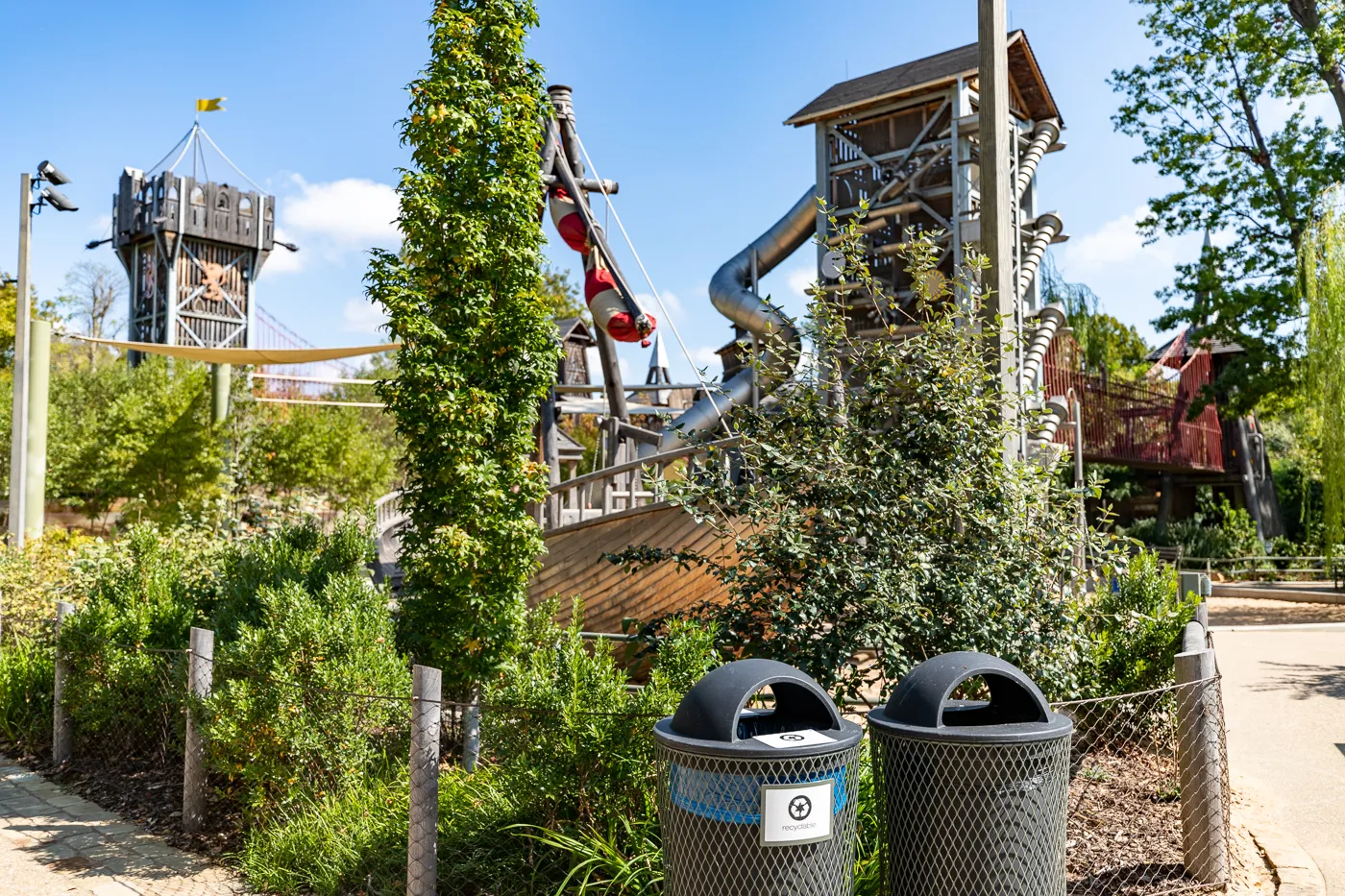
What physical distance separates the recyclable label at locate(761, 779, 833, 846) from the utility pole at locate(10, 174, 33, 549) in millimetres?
12528

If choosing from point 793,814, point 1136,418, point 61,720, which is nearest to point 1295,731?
point 793,814

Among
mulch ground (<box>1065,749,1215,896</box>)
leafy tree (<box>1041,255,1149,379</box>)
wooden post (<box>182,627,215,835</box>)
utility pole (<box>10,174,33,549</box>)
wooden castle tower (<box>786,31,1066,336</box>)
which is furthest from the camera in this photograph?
leafy tree (<box>1041,255,1149,379</box>)

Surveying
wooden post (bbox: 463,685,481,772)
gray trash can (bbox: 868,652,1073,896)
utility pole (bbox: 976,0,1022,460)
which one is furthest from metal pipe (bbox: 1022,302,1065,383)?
gray trash can (bbox: 868,652,1073,896)

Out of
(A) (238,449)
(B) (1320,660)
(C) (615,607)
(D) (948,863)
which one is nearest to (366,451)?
(A) (238,449)

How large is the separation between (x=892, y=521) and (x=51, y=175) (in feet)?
42.2

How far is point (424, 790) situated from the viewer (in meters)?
4.23

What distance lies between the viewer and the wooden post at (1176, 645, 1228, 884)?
178 inches

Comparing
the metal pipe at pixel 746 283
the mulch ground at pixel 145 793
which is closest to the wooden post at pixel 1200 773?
the mulch ground at pixel 145 793

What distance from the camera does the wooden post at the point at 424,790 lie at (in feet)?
13.7

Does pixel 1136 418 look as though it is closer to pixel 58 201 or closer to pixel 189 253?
pixel 58 201

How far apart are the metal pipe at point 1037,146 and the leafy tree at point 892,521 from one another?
11009mm

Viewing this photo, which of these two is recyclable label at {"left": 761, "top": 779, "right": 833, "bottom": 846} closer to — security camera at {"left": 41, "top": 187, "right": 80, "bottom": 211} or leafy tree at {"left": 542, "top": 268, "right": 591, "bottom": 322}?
security camera at {"left": 41, "top": 187, "right": 80, "bottom": 211}

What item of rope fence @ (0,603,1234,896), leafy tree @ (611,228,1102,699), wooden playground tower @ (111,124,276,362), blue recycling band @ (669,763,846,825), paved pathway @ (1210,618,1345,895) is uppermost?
wooden playground tower @ (111,124,276,362)

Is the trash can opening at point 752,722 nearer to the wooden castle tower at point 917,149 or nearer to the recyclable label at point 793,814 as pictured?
the recyclable label at point 793,814
